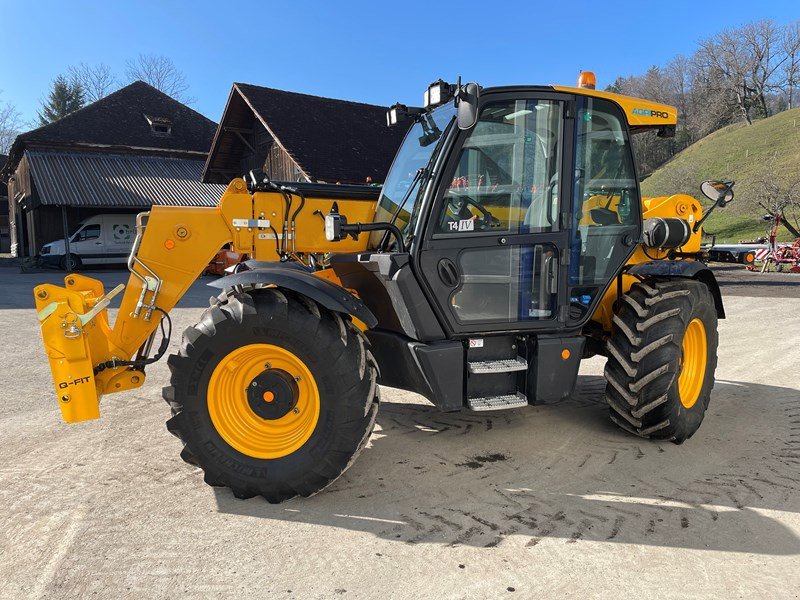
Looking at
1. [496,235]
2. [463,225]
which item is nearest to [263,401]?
[463,225]

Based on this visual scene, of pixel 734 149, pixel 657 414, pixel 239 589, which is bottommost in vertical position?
pixel 239 589

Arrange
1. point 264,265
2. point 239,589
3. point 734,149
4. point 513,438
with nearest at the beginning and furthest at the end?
point 239,589
point 264,265
point 513,438
point 734,149

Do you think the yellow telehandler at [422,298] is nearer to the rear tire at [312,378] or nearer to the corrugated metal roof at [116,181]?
the rear tire at [312,378]

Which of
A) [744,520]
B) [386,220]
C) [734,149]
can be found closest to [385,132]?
[386,220]

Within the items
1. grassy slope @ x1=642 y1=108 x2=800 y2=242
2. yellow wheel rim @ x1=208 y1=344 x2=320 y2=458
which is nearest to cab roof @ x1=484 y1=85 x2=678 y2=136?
yellow wheel rim @ x1=208 y1=344 x2=320 y2=458

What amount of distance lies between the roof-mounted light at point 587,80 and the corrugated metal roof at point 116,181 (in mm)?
23119

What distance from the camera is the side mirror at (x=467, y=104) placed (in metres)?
3.51

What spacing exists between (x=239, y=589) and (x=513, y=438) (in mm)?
2496

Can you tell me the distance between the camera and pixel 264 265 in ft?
13.3

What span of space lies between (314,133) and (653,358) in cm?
2096

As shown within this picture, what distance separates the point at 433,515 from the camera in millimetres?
3369

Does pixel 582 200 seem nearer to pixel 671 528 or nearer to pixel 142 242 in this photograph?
pixel 671 528

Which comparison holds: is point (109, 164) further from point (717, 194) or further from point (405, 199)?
point (717, 194)

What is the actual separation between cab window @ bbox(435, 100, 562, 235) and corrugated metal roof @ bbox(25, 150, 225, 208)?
918 inches
